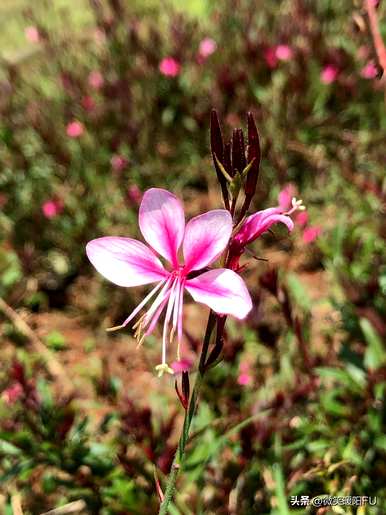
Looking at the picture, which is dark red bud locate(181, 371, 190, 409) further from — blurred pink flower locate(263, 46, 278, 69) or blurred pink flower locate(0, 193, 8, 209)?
blurred pink flower locate(263, 46, 278, 69)

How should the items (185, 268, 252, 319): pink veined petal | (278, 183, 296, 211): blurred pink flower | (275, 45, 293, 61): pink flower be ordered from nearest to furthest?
1. (185, 268, 252, 319): pink veined petal
2. (278, 183, 296, 211): blurred pink flower
3. (275, 45, 293, 61): pink flower

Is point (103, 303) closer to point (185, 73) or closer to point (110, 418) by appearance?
point (110, 418)

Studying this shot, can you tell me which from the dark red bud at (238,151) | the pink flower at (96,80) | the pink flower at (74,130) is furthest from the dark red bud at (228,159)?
the pink flower at (96,80)

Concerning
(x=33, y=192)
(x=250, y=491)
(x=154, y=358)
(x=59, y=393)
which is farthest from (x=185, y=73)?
(x=250, y=491)

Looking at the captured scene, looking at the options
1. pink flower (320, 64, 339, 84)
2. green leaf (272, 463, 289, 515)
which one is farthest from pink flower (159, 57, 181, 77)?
green leaf (272, 463, 289, 515)

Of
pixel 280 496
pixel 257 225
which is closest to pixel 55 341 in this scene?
pixel 280 496
